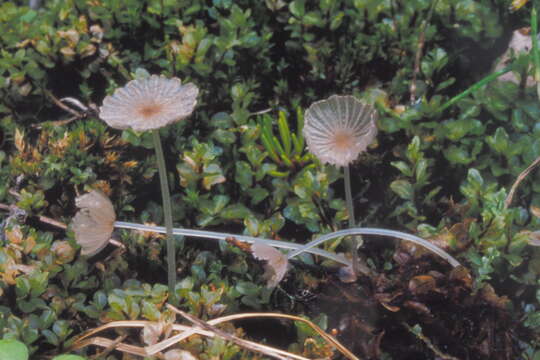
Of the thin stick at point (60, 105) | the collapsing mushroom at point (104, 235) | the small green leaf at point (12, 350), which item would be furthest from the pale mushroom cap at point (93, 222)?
the thin stick at point (60, 105)

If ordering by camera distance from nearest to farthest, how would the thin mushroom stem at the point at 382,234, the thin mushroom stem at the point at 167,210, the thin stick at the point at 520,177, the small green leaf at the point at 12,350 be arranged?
the small green leaf at the point at 12,350, the thin mushroom stem at the point at 167,210, the thin mushroom stem at the point at 382,234, the thin stick at the point at 520,177

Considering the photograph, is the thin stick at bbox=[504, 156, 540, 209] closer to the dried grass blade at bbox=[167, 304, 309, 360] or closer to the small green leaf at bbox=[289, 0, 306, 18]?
the dried grass blade at bbox=[167, 304, 309, 360]

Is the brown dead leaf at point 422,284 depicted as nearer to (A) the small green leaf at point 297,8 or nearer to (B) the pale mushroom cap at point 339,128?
(B) the pale mushroom cap at point 339,128

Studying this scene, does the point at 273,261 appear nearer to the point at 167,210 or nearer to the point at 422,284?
the point at 167,210

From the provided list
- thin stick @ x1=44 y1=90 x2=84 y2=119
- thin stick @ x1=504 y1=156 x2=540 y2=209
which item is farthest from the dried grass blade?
thin stick @ x1=44 y1=90 x2=84 y2=119

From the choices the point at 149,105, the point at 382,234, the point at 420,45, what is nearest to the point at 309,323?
the point at 382,234

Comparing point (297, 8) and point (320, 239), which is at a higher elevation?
point (297, 8)

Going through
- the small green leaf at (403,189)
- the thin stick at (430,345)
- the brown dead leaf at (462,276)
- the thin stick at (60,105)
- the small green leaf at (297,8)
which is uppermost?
the small green leaf at (297,8)
